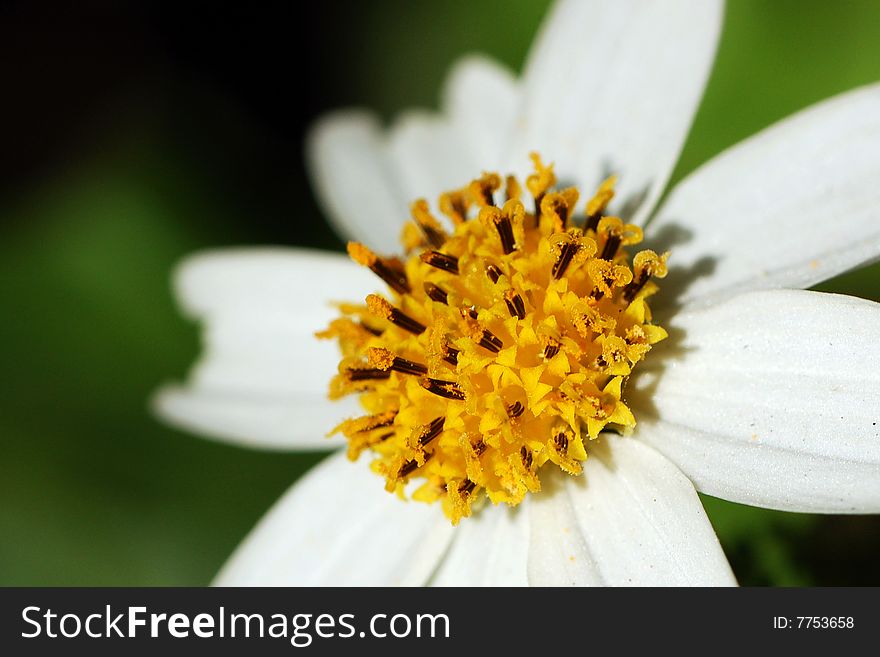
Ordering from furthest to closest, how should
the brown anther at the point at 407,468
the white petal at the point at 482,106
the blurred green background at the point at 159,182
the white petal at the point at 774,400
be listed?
the blurred green background at the point at 159,182
the white petal at the point at 482,106
the brown anther at the point at 407,468
the white petal at the point at 774,400

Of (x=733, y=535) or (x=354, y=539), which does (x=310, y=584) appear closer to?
(x=354, y=539)

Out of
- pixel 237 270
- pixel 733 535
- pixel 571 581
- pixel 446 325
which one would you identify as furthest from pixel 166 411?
pixel 733 535

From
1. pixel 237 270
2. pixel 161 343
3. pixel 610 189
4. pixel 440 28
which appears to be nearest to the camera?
pixel 610 189

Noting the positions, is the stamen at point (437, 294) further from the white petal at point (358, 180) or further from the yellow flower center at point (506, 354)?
the white petal at point (358, 180)

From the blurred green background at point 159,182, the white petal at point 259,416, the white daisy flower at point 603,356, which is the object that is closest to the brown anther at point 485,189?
the white daisy flower at point 603,356

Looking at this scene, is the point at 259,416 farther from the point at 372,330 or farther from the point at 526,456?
the point at 526,456
